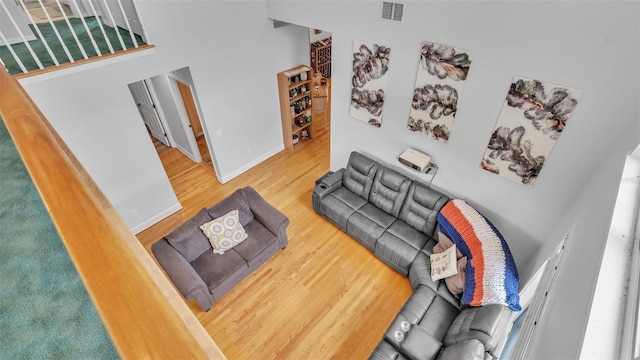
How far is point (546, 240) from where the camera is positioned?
3.22 metres

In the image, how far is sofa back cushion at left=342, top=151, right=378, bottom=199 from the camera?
4453mm

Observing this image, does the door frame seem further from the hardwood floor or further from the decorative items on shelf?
the decorative items on shelf

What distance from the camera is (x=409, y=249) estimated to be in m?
3.81

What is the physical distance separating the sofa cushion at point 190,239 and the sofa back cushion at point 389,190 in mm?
2453

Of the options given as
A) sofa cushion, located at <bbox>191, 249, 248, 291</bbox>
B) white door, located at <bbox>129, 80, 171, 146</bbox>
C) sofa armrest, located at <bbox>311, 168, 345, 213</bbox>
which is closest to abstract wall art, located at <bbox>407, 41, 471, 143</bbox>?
sofa armrest, located at <bbox>311, 168, 345, 213</bbox>

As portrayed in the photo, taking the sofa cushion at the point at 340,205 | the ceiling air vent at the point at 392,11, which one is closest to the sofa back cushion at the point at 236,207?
the sofa cushion at the point at 340,205

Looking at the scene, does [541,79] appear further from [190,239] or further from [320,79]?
[320,79]

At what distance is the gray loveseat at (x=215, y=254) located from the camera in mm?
3371

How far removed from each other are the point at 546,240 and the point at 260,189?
4269mm

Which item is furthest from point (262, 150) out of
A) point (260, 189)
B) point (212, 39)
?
point (212, 39)

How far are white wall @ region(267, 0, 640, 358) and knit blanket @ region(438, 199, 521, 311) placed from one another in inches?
12.6

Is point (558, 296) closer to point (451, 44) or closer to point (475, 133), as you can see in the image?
point (475, 133)

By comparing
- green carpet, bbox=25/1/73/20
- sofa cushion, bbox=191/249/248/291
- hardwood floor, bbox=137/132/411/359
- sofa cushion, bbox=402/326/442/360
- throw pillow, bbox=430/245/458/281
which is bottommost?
hardwood floor, bbox=137/132/411/359

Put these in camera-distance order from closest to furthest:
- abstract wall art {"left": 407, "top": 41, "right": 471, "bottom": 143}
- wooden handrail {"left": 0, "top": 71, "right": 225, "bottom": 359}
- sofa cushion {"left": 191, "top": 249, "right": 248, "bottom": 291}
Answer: wooden handrail {"left": 0, "top": 71, "right": 225, "bottom": 359} < abstract wall art {"left": 407, "top": 41, "right": 471, "bottom": 143} < sofa cushion {"left": 191, "top": 249, "right": 248, "bottom": 291}
